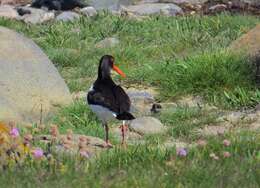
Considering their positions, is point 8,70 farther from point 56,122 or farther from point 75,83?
point 75,83

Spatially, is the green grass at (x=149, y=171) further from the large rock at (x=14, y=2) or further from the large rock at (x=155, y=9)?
the large rock at (x=14, y=2)

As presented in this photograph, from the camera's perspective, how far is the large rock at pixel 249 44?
12.5 meters

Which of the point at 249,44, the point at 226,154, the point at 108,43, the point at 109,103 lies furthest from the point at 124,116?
the point at 108,43

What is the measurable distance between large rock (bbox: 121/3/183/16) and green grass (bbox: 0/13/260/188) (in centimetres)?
234

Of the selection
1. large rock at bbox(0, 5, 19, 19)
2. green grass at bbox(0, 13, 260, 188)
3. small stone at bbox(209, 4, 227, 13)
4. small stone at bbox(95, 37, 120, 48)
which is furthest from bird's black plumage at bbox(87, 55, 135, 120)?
small stone at bbox(209, 4, 227, 13)

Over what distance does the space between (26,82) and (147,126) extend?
5.71 feet

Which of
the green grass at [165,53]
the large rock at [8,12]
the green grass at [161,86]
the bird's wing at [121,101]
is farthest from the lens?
the large rock at [8,12]

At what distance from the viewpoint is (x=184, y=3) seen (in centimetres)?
2208

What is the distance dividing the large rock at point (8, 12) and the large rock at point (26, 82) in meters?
8.65

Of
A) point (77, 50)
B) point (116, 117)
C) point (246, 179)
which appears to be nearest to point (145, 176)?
point (246, 179)

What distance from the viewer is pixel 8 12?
2102 centimetres

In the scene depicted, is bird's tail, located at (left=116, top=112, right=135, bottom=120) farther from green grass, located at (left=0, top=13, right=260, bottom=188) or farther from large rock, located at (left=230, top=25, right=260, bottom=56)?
large rock, located at (left=230, top=25, right=260, bottom=56)

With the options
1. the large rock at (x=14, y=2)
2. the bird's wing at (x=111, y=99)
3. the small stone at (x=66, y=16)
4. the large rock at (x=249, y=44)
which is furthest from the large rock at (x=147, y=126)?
the large rock at (x=14, y=2)

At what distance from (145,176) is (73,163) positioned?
73cm
